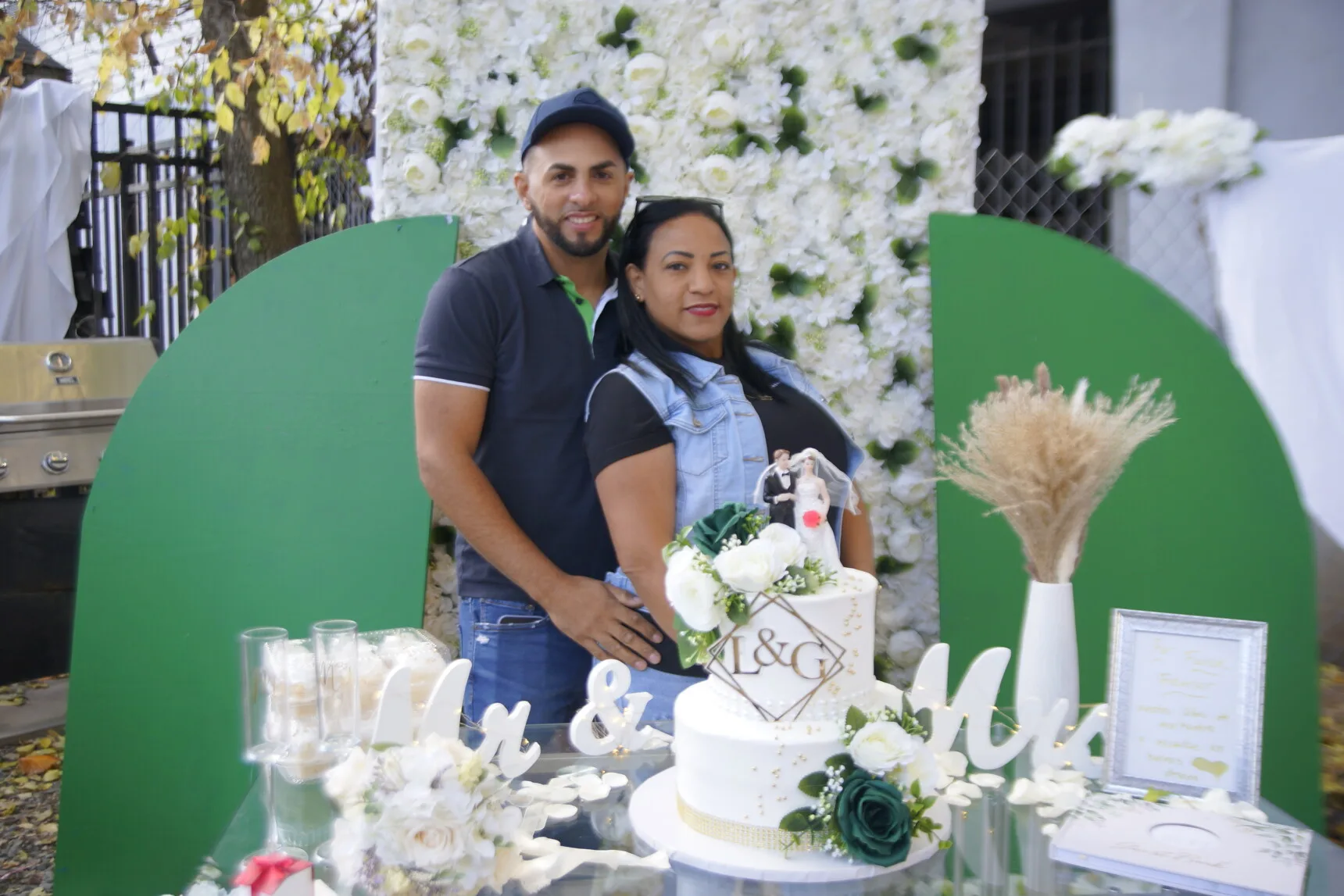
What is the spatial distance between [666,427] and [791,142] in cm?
104

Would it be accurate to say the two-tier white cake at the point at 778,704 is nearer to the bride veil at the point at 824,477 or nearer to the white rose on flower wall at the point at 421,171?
the bride veil at the point at 824,477

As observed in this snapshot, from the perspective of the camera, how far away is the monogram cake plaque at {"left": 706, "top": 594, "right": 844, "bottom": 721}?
139 centimetres


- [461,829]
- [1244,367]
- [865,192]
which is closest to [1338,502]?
[1244,367]

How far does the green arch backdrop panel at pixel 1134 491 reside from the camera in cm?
263

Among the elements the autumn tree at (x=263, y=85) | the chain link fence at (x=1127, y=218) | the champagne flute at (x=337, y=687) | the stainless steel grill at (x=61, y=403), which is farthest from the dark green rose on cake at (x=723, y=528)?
the autumn tree at (x=263, y=85)

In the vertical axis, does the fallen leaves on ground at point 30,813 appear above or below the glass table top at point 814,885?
below

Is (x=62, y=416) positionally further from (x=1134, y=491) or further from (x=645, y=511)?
(x=1134, y=491)

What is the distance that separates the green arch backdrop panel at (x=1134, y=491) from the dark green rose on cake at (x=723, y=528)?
54.8 inches

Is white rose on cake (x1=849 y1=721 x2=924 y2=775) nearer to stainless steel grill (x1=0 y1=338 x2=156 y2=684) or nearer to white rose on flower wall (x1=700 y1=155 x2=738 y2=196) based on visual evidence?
white rose on flower wall (x1=700 y1=155 x2=738 y2=196)

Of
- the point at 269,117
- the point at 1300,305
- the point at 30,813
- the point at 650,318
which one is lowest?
the point at 30,813

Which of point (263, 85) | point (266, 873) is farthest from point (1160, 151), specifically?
point (263, 85)

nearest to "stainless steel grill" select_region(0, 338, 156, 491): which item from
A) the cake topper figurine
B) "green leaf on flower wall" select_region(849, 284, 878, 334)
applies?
"green leaf on flower wall" select_region(849, 284, 878, 334)

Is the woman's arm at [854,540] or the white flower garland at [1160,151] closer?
the woman's arm at [854,540]

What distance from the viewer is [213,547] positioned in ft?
9.23
